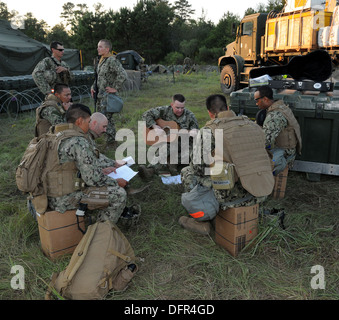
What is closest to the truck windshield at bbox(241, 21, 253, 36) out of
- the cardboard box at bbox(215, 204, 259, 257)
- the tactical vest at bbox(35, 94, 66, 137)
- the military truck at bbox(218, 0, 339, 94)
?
the military truck at bbox(218, 0, 339, 94)

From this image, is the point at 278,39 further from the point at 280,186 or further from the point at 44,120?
the point at 44,120

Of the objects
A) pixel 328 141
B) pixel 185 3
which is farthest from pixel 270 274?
pixel 185 3

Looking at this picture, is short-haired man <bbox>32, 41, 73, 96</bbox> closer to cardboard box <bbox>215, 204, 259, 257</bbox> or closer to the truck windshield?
cardboard box <bbox>215, 204, 259, 257</bbox>

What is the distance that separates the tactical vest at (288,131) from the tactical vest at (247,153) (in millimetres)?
1032

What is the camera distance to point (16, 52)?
1059cm

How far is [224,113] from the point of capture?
2.84 meters

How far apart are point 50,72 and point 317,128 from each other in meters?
4.28

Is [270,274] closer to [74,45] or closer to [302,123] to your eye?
[302,123]

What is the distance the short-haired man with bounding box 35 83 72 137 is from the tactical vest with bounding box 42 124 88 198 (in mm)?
1340

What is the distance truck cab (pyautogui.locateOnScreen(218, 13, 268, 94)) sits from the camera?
10625mm

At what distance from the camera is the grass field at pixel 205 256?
7.63 feet

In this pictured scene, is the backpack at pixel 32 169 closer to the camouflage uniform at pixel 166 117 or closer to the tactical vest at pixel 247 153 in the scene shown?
the tactical vest at pixel 247 153

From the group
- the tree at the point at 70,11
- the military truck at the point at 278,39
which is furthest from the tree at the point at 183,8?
the military truck at the point at 278,39

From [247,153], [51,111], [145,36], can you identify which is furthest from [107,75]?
[145,36]
